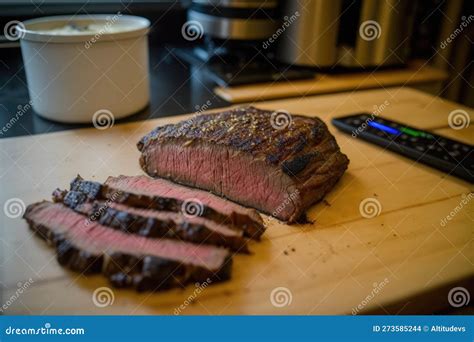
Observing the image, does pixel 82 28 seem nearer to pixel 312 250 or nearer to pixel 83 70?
pixel 83 70

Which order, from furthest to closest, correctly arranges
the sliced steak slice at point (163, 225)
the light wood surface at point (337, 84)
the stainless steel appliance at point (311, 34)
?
the stainless steel appliance at point (311, 34), the light wood surface at point (337, 84), the sliced steak slice at point (163, 225)

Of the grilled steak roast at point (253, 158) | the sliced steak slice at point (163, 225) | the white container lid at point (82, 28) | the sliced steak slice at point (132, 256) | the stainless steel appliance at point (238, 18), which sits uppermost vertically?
the stainless steel appliance at point (238, 18)

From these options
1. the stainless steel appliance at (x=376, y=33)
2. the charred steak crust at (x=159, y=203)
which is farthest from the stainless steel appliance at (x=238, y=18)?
the charred steak crust at (x=159, y=203)

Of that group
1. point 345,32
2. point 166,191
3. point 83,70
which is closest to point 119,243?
point 166,191

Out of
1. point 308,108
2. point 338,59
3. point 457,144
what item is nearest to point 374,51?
point 338,59

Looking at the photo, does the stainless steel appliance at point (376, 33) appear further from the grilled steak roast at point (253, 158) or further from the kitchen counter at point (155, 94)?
the grilled steak roast at point (253, 158)

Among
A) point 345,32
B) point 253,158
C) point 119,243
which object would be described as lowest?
point 119,243
